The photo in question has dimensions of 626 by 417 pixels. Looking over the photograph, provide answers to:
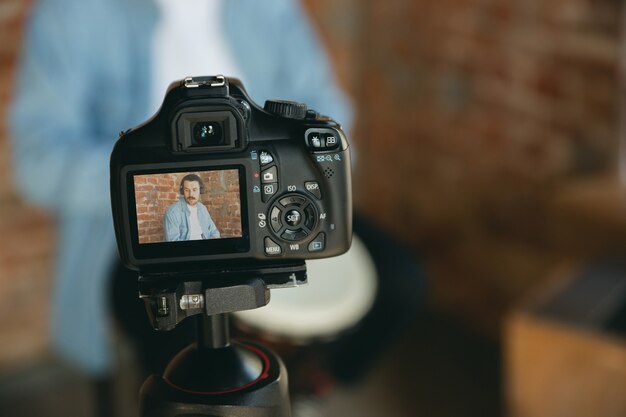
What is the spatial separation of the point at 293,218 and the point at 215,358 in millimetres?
77

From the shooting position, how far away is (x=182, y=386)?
1.40 ft

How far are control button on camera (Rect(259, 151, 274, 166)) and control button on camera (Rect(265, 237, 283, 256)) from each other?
4cm

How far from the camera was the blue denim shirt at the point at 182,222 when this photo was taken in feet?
1.33

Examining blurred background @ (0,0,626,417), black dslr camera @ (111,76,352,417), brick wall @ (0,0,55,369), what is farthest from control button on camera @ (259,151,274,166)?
brick wall @ (0,0,55,369)

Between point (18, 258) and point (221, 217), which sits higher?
point (221, 217)

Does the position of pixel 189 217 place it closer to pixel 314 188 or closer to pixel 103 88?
pixel 314 188

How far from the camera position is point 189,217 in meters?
0.41

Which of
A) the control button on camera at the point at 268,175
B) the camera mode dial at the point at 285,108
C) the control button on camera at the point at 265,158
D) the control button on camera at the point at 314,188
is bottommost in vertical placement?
the control button on camera at the point at 314,188

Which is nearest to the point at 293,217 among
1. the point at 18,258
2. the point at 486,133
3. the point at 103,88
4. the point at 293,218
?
the point at 293,218

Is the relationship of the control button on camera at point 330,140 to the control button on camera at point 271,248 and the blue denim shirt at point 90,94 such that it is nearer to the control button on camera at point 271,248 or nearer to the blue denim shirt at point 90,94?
the control button on camera at point 271,248

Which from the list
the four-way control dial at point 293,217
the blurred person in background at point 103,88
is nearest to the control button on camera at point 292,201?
the four-way control dial at point 293,217

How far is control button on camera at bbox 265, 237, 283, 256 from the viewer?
422 millimetres

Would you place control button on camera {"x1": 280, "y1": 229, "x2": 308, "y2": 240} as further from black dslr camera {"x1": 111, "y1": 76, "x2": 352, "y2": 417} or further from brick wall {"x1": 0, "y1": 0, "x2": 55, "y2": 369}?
brick wall {"x1": 0, "y1": 0, "x2": 55, "y2": 369}

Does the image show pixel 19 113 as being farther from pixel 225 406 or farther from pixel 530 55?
pixel 530 55
